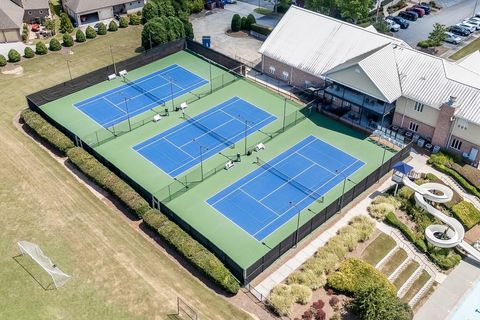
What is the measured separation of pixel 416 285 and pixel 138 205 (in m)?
24.4

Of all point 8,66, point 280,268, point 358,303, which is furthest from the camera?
point 8,66

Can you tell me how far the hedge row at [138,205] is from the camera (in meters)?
38.7

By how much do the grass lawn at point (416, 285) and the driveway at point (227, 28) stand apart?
3965cm

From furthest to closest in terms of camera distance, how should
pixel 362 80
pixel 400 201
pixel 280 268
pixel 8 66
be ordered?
pixel 8 66 → pixel 362 80 → pixel 400 201 → pixel 280 268

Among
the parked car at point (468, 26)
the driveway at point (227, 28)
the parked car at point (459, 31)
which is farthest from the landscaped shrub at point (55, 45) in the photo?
the parked car at point (468, 26)

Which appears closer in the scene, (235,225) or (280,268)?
(280,268)

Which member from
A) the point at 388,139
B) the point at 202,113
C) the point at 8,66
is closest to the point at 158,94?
the point at 202,113

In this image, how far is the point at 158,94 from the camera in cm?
6178

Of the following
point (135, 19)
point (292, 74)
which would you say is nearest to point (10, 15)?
point (135, 19)

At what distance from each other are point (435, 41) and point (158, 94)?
40.4 metres

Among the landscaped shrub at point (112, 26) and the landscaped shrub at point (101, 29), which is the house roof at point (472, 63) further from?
the landscaped shrub at point (101, 29)

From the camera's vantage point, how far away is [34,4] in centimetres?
7900

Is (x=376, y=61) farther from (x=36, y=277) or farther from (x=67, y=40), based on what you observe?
(x=67, y=40)

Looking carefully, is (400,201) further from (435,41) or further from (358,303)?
(435,41)
